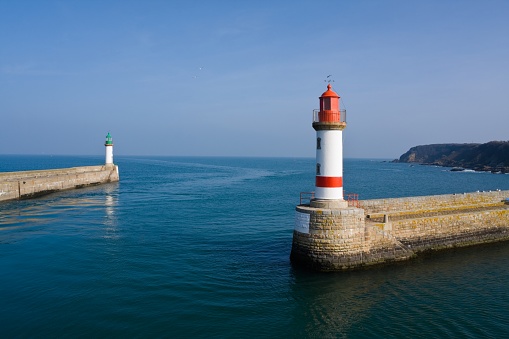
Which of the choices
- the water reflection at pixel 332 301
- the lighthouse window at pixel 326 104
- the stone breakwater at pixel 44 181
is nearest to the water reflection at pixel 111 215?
the stone breakwater at pixel 44 181

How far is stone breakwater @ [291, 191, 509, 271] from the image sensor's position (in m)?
14.5

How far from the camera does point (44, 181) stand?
3747cm

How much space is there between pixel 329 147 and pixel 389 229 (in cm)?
428

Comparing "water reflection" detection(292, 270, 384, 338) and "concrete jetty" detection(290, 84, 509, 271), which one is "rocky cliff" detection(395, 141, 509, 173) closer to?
"concrete jetty" detection(290, 84, 509, 271)

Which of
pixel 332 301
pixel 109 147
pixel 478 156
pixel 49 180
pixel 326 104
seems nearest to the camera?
pixel 332 301

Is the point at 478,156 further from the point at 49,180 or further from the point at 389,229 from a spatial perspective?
the point at 389,229

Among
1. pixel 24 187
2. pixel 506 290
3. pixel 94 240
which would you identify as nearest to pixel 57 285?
pixel 94 240

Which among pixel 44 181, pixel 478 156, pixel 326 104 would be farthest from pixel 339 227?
pixel 478 156

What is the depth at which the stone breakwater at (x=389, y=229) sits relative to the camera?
14.5 m

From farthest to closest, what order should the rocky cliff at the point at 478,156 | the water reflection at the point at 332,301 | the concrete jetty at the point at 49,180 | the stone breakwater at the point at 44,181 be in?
the rocky cliff at the point at 478,156, the concrete jetty at the point at 49,180, the stone breakwater at the point at 44,181, the water reflection at the point at 332,301

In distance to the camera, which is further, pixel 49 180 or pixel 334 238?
pixel 49 180

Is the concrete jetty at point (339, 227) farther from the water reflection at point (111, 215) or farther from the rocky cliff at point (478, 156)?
the rocky cliff at point (478, 156)

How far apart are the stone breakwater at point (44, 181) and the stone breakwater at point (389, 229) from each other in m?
28.2

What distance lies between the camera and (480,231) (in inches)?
→ 760
